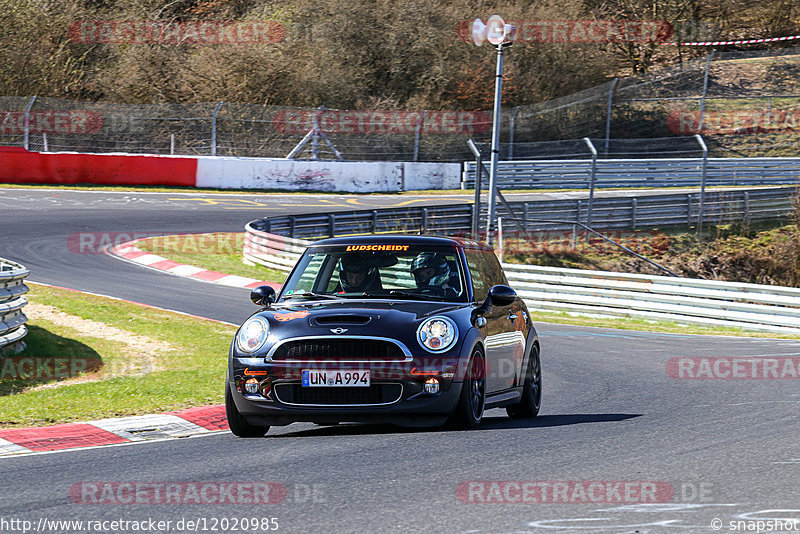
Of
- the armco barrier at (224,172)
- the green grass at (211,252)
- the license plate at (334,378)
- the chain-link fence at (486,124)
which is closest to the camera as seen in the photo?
the license plate at (334,378)

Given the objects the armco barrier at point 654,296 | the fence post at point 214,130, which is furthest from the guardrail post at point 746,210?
the fence post at point 214,130

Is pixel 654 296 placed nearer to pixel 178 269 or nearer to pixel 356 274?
pixel 178 269

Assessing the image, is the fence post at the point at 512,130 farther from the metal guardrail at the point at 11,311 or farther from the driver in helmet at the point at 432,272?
the driver in helmet at the point at 432,272

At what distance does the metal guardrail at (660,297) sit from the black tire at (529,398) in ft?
33.5

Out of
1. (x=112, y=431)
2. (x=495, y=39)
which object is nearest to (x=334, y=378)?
(x=112, y=431)

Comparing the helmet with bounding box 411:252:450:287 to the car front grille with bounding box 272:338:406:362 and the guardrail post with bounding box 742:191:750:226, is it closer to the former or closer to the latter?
the car front grille with bounding box 272:338:406:362

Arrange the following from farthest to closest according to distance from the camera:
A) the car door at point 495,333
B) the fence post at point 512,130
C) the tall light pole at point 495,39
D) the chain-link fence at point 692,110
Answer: the chain-link fence at point 692,110, the fence post at point 512,130, the tall light pole at point 495,39, the car door at point 495,333

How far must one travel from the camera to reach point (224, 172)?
3525 centimetres

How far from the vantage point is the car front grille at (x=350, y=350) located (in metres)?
7.44

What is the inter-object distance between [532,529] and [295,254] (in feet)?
58.7

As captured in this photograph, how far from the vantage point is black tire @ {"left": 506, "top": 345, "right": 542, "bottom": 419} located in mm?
9023

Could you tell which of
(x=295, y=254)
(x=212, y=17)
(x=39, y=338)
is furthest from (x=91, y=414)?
(x=212, y=17)

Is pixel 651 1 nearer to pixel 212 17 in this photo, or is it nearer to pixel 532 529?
pixel 212 17

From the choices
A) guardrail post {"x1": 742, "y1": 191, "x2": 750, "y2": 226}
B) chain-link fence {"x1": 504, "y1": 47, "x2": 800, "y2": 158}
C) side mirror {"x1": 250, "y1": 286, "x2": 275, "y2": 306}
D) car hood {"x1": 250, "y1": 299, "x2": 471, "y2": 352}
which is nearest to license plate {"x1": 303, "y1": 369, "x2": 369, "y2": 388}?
car hood {"x1": 250, "y1": 299, "x2": 471, "y2": 352}
